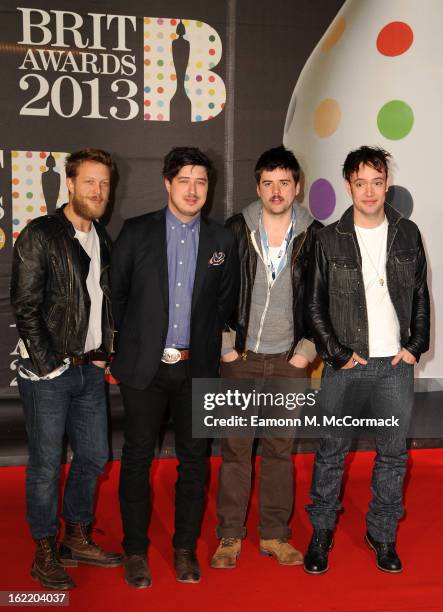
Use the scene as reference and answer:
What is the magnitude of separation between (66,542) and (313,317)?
1487 mm

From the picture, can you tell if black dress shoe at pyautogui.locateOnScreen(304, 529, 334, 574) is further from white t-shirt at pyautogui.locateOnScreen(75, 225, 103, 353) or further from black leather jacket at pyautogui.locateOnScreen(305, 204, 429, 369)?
white t-shirt at pyautogui.locateOnScreen(75, 225, 103, 353)

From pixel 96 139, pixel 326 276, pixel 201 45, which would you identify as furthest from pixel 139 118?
pixel 326 276

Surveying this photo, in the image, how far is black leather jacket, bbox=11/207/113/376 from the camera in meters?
2.58

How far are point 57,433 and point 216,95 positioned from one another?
7.47ft

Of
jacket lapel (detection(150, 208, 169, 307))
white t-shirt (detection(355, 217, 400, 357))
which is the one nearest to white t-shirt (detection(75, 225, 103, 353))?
jacket lapel (detection(150, 208, 169, 307))

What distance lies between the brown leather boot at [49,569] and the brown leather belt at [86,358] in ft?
2.43

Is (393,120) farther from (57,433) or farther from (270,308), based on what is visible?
(57,433)

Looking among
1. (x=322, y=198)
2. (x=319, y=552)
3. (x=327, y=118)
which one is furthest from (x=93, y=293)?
(x=327, y=118)

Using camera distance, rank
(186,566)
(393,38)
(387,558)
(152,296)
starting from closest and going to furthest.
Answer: (152,296), (186,566), (387,558), (393,38)

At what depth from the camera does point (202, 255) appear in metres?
2.67

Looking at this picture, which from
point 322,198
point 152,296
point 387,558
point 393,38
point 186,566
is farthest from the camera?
point 322,198

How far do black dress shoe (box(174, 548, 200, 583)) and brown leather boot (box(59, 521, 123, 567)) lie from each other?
0.91 ft

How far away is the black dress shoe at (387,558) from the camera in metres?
2.79

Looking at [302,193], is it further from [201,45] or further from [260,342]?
[260,342]
